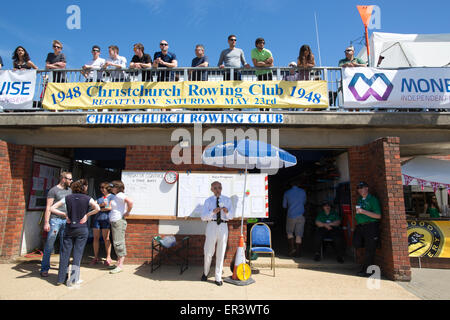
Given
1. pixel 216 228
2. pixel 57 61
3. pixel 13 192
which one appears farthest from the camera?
pixel 57 61

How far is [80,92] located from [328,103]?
6037 millimetres

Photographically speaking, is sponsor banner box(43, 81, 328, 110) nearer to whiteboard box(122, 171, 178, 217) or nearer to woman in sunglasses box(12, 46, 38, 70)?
woman in sunglasses box(12, 46, 38, 70)

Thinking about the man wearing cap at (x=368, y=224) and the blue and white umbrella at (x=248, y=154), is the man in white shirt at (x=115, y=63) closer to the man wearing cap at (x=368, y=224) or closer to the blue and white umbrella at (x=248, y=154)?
the blue and white umbrella at (x=248, y=154)

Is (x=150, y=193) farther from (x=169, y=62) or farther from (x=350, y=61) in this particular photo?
(x=350, y=61)

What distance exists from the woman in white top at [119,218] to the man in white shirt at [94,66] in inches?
119

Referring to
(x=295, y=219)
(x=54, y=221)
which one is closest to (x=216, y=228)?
(x=295, y=219)

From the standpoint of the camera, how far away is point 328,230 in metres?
6.98

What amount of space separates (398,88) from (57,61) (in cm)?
866

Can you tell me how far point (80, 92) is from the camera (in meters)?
6.82

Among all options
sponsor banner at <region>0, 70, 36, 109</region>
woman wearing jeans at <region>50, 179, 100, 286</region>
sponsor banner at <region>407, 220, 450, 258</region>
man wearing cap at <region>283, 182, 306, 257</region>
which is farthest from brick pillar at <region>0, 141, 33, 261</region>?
sponsor banner at <region>407, 220, 450, 258</region>

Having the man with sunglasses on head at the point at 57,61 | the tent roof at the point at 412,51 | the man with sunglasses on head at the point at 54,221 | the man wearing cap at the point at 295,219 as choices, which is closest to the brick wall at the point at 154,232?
the man with sunglasses on head at the point at 54,221

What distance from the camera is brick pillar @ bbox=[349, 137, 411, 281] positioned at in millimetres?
5371

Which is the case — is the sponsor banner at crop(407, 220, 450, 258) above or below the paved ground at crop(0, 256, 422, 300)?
above

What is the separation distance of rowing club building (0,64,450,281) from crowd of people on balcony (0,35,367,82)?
0.17 metres
